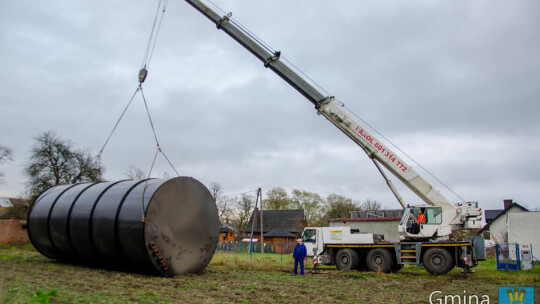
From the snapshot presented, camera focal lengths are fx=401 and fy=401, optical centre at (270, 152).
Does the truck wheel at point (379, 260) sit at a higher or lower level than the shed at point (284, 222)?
lower

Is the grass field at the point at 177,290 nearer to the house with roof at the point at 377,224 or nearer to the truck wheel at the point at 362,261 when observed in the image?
the truck wheel at the point at 362,261

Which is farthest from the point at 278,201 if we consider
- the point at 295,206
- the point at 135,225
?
the point at 135,225

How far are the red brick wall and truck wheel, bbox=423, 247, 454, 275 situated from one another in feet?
76.6

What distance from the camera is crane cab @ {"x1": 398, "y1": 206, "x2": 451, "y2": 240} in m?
15.2

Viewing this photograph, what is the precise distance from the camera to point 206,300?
761 centimetres

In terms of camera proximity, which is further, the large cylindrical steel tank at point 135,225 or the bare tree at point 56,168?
the bare tree at point 56,168

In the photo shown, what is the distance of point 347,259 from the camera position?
1727cm

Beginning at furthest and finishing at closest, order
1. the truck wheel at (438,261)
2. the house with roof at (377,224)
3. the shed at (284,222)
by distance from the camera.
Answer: the shed at (284,222) < the house with roof at (377,224) < the truck wheel at (438,261)

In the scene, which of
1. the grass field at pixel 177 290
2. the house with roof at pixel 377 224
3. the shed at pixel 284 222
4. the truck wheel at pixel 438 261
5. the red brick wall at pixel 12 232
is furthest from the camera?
the shed at pixel 284 222

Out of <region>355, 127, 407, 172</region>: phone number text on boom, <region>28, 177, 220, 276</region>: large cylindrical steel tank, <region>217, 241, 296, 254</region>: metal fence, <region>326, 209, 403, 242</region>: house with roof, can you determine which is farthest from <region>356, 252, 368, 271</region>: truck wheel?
<region>326, 209, 403, 242</region>: house with roof

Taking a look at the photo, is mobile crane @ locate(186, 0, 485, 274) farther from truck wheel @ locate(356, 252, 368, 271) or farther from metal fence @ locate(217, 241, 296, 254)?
metal fence @ locate(217, 241, 296, 254)

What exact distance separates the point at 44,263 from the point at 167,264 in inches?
214

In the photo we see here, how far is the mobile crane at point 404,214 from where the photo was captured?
1507 cm

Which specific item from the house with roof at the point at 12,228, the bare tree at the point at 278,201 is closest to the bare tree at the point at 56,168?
the house with roof at the point at 12,228
